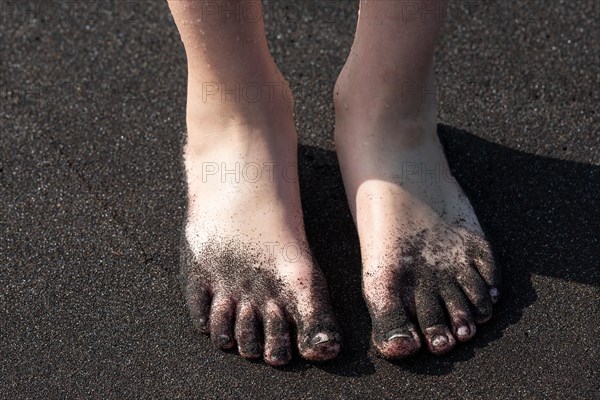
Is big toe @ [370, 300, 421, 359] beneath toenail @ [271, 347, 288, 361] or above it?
above

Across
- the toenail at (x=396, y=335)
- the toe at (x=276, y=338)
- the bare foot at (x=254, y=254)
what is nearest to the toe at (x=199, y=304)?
the bare foot at (x=254, y=254)

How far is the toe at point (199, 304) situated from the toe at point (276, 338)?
0.12 metres

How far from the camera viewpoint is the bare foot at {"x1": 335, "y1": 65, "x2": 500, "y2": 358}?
1528 millimetres

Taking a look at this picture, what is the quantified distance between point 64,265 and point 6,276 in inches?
4.8

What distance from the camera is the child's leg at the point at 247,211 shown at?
151cm

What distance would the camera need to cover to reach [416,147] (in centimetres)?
165

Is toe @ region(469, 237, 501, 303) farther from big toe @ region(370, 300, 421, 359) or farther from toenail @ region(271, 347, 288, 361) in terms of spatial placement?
toenail @ region(271, 347, 288, 361)

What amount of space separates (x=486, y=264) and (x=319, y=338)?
0.38m

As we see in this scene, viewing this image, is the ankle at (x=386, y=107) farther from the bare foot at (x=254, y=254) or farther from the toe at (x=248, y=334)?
the toe at (x=248, y=334)

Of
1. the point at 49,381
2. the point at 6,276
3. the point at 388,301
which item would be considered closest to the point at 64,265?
the point at 6,276

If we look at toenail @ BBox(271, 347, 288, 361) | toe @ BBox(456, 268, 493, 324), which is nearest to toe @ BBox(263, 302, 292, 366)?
toenail @ BBox(271, 347, 288, 361)

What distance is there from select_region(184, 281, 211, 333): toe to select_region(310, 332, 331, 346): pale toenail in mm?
222

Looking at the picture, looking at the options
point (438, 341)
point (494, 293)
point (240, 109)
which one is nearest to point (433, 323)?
point (438, 341)

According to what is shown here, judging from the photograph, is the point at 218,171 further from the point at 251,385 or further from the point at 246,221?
the point at 251,385
